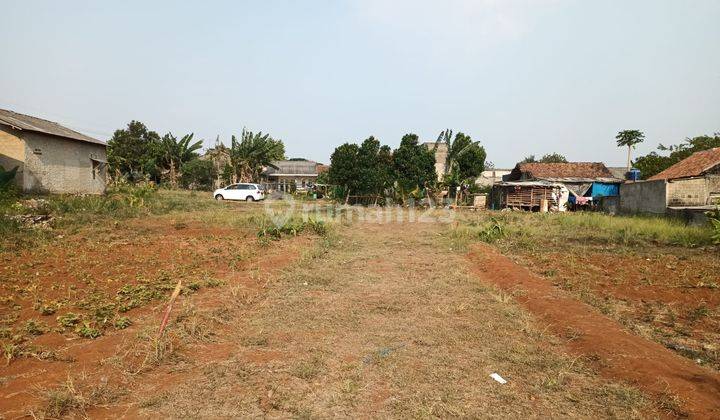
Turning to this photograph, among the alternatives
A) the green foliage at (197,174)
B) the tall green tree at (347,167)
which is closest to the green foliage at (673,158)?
the tall green tree at (347,167)

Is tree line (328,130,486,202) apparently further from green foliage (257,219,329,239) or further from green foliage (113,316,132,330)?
green foliage (113,316,132,330)

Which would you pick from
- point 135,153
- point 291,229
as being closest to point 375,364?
point 291,229

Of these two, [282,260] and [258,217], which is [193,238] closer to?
[282,260]

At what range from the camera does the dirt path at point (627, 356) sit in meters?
3.56

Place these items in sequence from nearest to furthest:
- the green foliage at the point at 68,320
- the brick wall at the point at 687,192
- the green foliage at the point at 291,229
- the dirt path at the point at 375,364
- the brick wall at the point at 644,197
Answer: the dirt path at the point at 375,364 → the green foliage at the point at 68,320 → the green foliage at the point at 291,229 → the brick wall at the point at 687,192 → the brick wall at the point at 644,197

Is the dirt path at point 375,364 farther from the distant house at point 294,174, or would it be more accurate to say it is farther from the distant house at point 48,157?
the distant house at point 294,174

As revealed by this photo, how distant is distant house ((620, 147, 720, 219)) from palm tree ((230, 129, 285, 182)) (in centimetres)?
2576

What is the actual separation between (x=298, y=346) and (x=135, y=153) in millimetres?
40421

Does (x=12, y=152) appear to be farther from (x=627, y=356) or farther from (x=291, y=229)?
(x=627, y=356)

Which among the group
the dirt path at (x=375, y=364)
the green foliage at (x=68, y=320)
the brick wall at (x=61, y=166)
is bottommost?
the dirt path at (x=375, y=364)

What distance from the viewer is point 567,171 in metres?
32.7

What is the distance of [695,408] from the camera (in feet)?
11.1

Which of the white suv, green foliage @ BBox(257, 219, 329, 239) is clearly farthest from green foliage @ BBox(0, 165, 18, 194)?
the white suv

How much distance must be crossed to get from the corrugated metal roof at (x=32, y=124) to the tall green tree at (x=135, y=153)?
13.9 m
